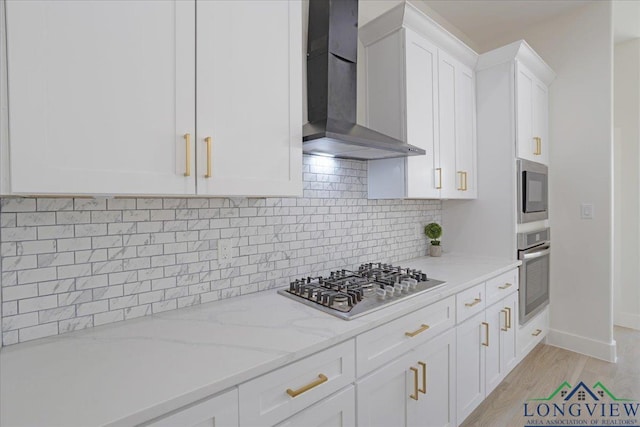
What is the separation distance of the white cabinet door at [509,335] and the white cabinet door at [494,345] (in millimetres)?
26

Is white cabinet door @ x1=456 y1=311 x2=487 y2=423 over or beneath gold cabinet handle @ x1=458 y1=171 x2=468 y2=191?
beneath

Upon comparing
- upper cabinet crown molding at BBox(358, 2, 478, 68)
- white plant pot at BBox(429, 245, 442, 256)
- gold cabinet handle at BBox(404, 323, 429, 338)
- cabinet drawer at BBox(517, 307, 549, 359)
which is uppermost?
upper cabinet crown molding at BBox(358, 2, 478, 68)

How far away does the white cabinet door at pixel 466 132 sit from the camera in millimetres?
2536

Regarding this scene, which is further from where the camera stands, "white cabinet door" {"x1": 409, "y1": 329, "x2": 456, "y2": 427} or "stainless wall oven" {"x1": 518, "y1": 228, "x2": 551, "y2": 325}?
"stainless wall oven" {"x1": 518, "y1": 228, "x2": 551, "y2": 325}

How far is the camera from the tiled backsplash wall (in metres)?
1.10

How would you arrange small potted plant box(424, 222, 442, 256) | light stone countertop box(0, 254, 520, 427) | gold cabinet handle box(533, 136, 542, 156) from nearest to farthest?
1. light stone countertop box(0, 254, 520, 427)
2. small potted plant box(424, 222, 442, 256)
3. gold cabinet handle box(533, 136, 542, 156)

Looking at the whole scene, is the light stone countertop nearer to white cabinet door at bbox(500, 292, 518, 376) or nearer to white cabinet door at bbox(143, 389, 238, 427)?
white cabinet door at bbox(143, 389, 238, 427)

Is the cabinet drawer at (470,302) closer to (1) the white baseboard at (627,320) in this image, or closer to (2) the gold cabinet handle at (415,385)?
(2) the gold cabinet handle at (415,385)

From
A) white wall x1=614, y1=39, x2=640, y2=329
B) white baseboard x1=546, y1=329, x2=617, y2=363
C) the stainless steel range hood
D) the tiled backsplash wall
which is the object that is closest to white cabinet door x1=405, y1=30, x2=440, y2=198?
the stainless steel range hood

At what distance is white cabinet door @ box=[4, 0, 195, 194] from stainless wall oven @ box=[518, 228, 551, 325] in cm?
254

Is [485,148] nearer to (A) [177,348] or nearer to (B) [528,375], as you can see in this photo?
(B) [528,375]

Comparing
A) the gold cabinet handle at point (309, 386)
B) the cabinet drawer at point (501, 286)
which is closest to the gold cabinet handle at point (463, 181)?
the cabinet drawer at point (501, 286)

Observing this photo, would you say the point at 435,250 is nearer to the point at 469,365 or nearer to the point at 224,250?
the point at 469,365

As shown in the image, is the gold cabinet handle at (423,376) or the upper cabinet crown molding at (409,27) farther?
the upper cabinet crown molding at (409,27)
